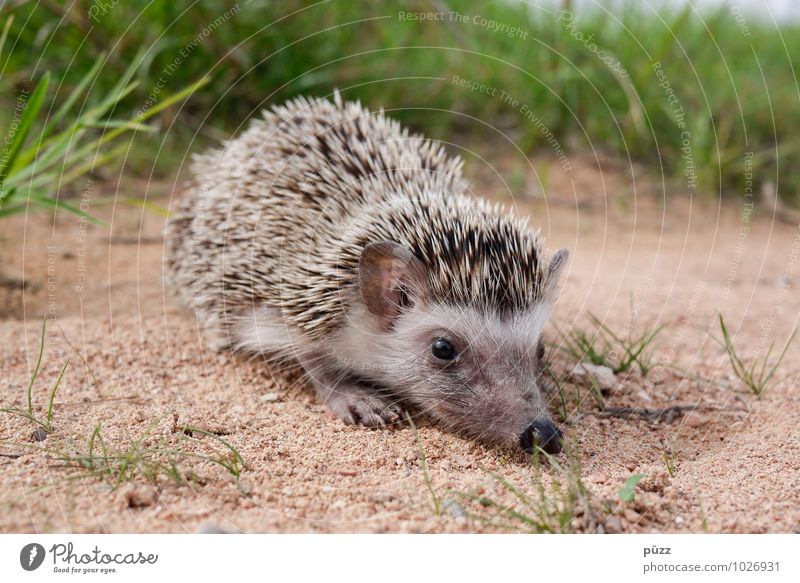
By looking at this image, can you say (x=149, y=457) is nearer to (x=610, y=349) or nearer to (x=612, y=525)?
(x=612, y=525)

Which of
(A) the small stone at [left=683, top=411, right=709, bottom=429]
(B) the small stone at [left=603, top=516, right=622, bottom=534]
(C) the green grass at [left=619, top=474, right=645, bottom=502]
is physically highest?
(A) the small stone at [left=683, top=411, right=709, bottom=429]

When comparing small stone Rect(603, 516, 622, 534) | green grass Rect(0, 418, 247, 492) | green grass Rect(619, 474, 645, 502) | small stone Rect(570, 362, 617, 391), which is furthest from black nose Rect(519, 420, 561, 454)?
green grass Rect(0, 418, 247, 492)

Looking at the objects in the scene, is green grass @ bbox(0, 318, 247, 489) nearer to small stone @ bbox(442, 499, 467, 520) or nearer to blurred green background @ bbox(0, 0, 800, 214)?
small stone @ bbox(442, 499, 467, 520)

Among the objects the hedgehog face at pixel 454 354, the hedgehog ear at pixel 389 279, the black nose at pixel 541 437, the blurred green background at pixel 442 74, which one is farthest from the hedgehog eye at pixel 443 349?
the blurred green background at pixel 442 74

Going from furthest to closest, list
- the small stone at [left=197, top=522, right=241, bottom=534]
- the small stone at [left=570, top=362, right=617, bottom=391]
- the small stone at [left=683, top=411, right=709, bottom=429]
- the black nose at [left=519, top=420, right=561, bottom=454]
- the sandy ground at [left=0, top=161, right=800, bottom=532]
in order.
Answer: the small stone at [left=570, top=362, right=617, bottom=391] → the small stone at [left=683, top=411, right=709, bottom=429] → the black nose at [left=519, top=420, right=561, bottom=454] → the sandy ground at [left=0, top=161, right=800, bottom=532] → the small stone at [left=197, top=522, right=241, bottom=534]
